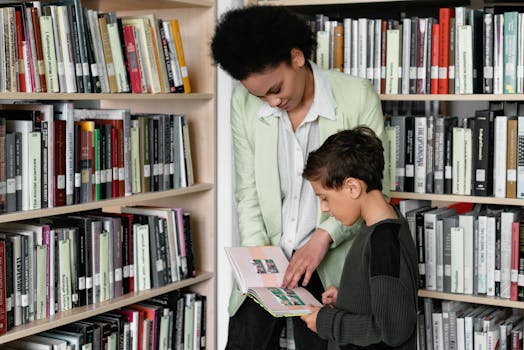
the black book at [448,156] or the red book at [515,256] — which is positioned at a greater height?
the black book at [448,156]

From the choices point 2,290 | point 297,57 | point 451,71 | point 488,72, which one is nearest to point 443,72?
point 451,71

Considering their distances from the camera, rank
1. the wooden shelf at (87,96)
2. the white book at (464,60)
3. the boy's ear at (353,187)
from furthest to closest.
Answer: the white book at (464,60) → the wooden shelf at (87,96) → the boy's ear at (353,187)

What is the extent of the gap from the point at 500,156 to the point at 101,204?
1.30 m

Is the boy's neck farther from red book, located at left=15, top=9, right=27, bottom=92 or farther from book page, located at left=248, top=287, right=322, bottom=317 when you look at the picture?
red book, located at left=15, top=9, right=27, bottom=92

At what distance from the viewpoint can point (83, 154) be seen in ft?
7.78

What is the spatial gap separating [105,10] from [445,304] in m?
1.58

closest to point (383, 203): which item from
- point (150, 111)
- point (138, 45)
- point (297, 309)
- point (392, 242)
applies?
point (392, 242)

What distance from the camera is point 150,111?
9.87ft

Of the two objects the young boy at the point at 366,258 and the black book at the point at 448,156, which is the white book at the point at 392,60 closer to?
the black book at the point at 448,156

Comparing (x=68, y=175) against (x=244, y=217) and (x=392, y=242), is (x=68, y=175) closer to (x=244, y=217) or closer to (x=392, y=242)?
(x=244, y=217)

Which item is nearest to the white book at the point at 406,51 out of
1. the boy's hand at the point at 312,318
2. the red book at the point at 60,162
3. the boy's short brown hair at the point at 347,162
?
the boy's short brown hair at the point at 347,162

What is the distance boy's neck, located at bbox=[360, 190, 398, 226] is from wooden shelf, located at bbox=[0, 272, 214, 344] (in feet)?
3.00

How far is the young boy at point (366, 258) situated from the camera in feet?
6.02

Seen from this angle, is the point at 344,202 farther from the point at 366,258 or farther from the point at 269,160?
the point at 269,160
